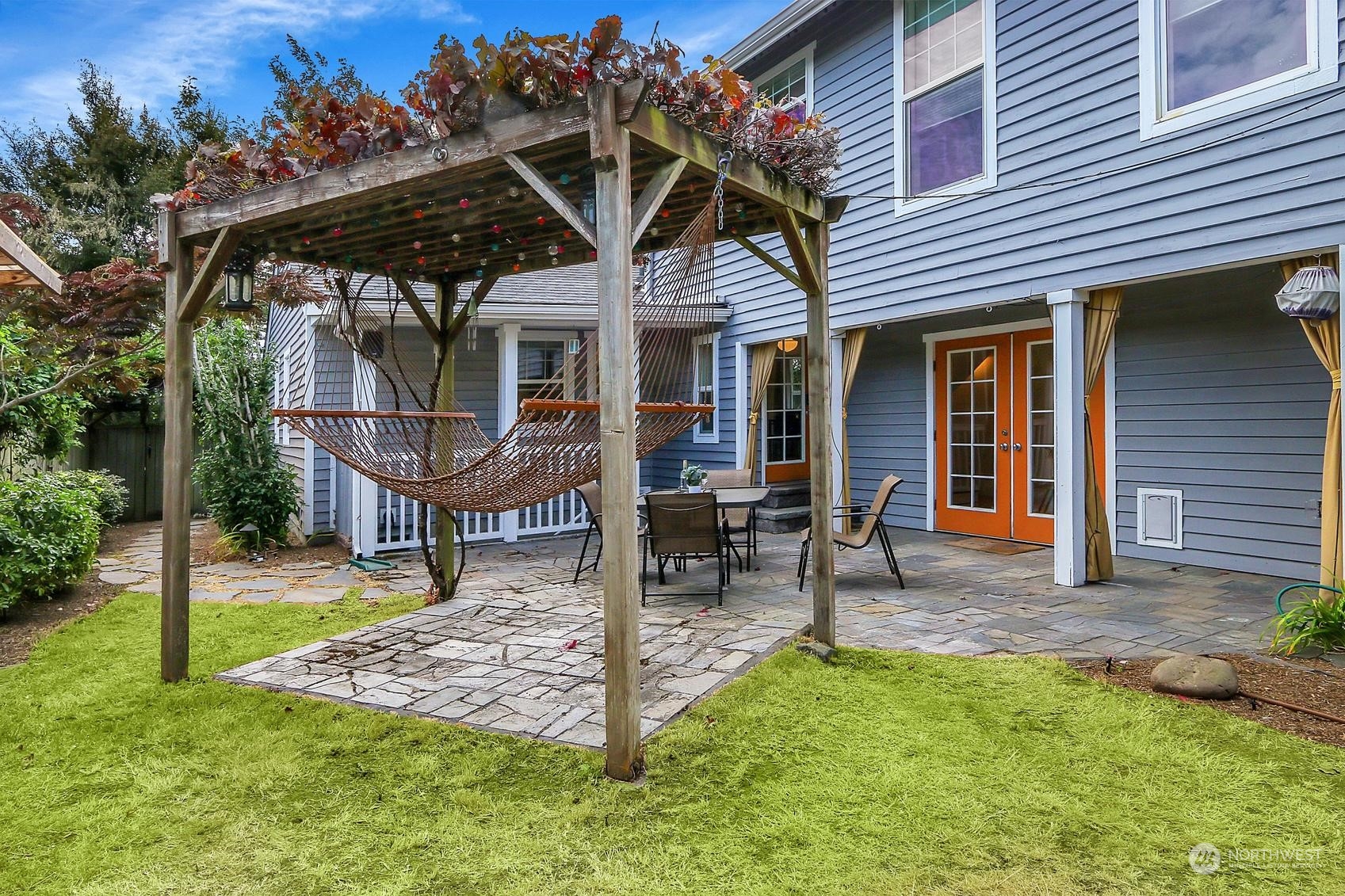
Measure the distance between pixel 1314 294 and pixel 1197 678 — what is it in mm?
2079

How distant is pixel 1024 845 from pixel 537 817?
1290mm

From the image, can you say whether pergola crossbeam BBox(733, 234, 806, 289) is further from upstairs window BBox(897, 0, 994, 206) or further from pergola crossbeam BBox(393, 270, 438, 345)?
upstairs window BBox(897, 0, 994, 206)

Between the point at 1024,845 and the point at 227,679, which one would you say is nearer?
the point at 1024,845

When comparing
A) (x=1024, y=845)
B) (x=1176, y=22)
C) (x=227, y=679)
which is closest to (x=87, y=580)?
(x=227, y=679)

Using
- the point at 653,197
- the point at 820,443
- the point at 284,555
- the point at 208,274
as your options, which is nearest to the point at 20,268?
the point at 208,274

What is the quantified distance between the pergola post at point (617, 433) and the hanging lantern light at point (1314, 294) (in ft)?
11.3

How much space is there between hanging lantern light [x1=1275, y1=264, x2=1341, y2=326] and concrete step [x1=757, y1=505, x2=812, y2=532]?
14.7ft

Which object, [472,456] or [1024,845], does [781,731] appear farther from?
[472,456]

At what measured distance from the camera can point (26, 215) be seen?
4.37m

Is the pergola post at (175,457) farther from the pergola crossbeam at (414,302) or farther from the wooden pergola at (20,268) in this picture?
the pergola crossbeam at (414,302)

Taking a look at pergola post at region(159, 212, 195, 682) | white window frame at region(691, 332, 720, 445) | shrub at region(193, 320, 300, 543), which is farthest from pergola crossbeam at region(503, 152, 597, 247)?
white window frame at region(691, 332, 720, 445)

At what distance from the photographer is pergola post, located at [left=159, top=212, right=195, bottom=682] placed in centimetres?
333

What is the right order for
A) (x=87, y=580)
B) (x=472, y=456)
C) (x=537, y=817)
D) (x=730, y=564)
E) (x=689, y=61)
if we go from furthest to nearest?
(x=730, y=564), (x=87, y=580), (x=472, y=456), (x=689, y=61), (x=537, y=817)

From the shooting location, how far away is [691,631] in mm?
3938
